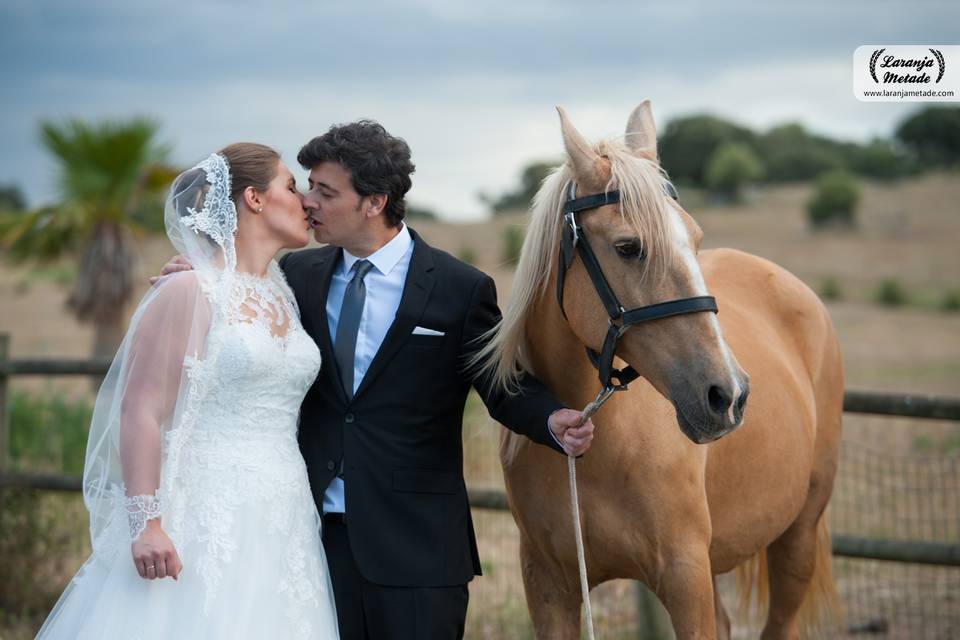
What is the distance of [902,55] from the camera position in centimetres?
530

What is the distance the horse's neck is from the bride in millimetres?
711

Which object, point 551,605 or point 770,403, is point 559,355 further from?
point 770,403

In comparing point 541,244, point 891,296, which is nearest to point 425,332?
point 541,244

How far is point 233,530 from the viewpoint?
2.78m

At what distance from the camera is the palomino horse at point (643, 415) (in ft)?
8.53

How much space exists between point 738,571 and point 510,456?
6.66 feet

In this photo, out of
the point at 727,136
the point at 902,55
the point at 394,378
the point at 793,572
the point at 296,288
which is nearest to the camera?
the point at 394,378

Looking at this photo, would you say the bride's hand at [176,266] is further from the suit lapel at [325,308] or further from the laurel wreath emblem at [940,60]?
the laurel wreath emblem at [940,60]

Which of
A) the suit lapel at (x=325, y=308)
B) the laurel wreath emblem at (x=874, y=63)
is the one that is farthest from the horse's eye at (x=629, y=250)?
the laurel wreath emblem at (x=874, y=63)

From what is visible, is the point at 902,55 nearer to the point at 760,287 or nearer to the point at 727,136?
the point at 760,287

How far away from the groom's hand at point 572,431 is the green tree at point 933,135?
47312mm

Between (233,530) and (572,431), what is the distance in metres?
1.03

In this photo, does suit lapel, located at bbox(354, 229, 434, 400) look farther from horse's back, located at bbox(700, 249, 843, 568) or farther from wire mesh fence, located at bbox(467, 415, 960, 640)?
wire mesh fence, located at bbox(467, 415, 960, 640)

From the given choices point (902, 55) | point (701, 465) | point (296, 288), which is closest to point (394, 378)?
point (296, 288)
